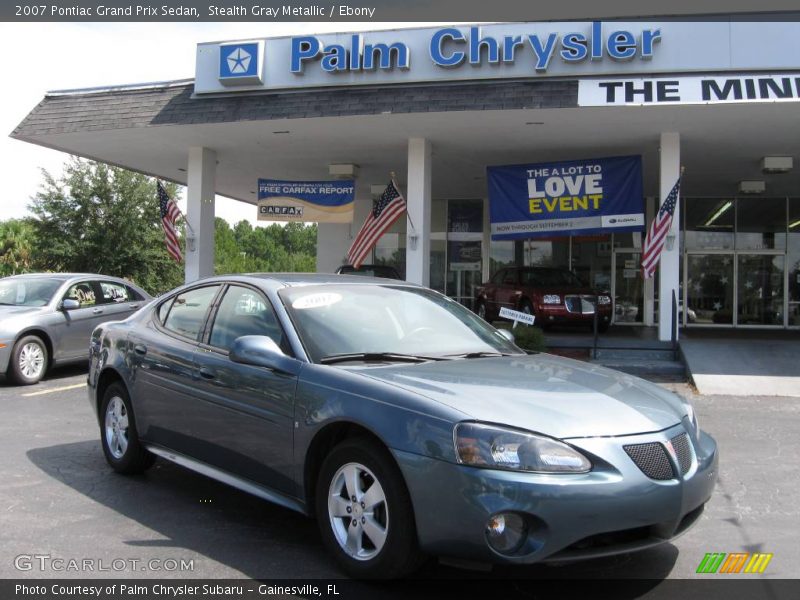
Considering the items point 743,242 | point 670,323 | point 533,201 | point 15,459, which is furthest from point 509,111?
point 743,242

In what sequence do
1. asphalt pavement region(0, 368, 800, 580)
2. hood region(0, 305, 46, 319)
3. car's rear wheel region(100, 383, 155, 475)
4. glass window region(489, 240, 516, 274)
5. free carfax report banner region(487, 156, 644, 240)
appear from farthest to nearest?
1. glass window region(489, 240, 516, 274)
2. free carfax report banner region(487, 156, 644, 240)
3. hood region(0, 305, 46, 319)
4. car's rear wheel region(100, 383, 155, 475)
5. asphalt pavement region(0, 368, 800, 580)

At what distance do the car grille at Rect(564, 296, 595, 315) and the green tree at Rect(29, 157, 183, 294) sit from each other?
677 inches

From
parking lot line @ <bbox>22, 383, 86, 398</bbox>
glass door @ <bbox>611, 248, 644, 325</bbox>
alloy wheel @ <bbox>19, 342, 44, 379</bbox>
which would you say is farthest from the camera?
glass door @ <bbox>611, 248, 644, 325</bbox>

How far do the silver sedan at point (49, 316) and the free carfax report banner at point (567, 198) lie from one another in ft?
25.5

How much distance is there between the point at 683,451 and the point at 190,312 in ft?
10.9

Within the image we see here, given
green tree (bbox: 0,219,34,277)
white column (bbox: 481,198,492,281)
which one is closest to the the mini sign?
white column (bbox: 481,198,492,281)

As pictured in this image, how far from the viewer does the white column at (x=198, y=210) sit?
50.7ft

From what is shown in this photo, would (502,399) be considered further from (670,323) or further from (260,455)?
(670,323)

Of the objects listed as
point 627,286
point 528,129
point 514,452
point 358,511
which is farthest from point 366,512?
point 627,286

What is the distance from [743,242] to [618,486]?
18550 mm

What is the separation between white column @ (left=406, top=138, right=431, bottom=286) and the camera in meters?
14.1

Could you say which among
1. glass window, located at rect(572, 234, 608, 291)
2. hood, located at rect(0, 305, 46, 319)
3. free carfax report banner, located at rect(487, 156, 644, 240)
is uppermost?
free carfax report banner, located at rect(487, 156, 644, 240)

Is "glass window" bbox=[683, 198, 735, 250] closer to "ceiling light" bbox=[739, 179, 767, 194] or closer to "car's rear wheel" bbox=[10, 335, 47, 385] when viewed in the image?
"ceiling light" bbox=[739, 179, 767, 194]

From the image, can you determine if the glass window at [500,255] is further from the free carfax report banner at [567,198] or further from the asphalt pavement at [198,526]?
the asphalt pavement at [198,526]
